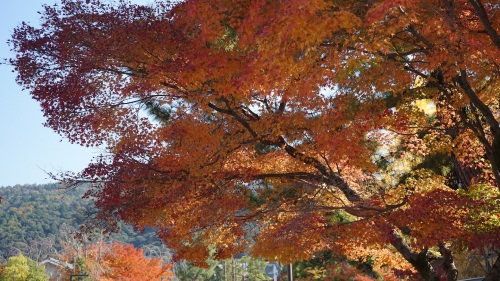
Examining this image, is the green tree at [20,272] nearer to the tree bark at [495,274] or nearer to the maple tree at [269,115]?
the maple tree at [269,115]

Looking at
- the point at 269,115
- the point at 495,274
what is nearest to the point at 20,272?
the point at 269,115

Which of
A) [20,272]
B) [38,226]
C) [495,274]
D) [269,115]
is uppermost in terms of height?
[38,226]

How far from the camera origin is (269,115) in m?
10.2

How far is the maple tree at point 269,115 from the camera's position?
7469 mm

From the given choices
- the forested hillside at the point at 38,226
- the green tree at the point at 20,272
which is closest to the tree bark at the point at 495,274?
the green tree at the point at 20,272

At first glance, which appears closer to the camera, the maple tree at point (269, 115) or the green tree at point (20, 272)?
the maple tree at point (269, 115)

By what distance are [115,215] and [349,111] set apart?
500 cm

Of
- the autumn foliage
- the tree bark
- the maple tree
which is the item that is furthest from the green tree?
the tree bark

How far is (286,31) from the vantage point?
552 cm

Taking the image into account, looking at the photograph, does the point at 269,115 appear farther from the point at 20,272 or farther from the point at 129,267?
the point at 20,272

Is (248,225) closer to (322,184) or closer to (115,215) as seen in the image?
(322,184)

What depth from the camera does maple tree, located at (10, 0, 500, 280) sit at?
294 inches

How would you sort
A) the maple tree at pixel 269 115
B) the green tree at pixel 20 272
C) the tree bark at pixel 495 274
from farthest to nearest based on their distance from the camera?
the green tree at pixel 20 272, the tree bark at pixel 495 274, the maple tree at pixel 269 115

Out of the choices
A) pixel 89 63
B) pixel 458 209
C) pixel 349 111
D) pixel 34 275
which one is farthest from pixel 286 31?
pixel 34 275
